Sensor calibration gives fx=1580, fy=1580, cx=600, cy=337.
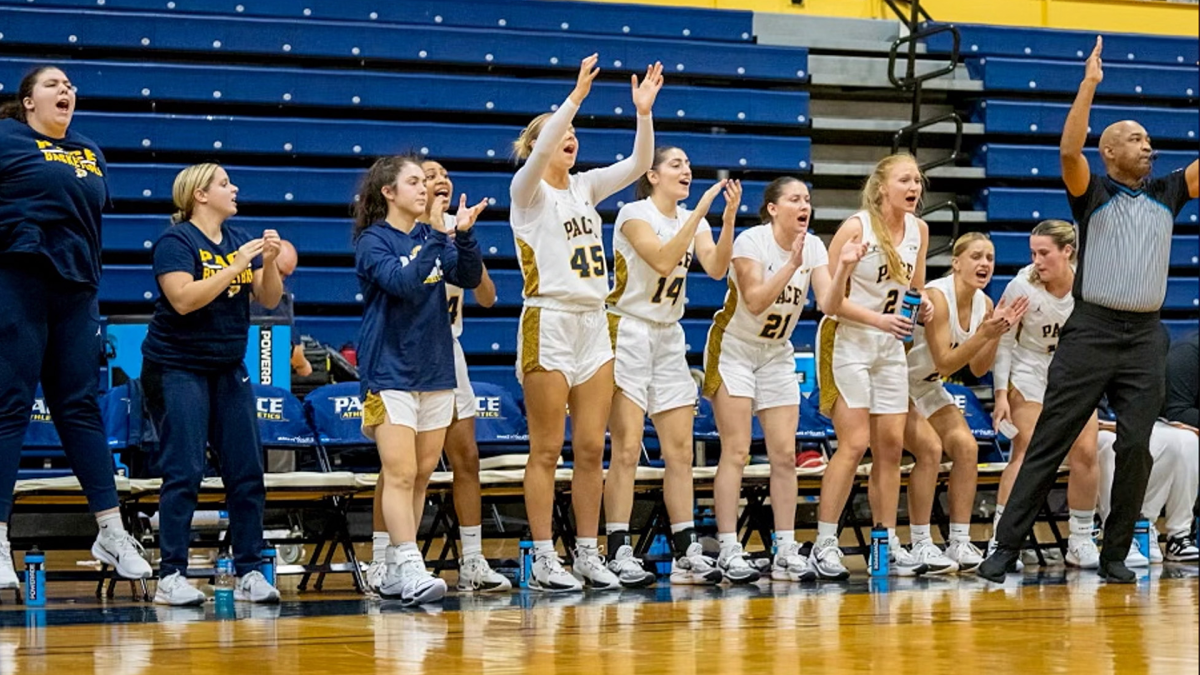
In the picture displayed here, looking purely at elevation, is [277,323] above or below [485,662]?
above

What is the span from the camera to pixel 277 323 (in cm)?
852

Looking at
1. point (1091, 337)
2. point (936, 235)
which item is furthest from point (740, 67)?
point (1091, 337)

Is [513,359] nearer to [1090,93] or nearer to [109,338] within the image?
[109,338]

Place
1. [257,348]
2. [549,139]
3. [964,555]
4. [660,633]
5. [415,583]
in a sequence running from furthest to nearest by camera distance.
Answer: [257,348]
[964,555]
[549,139]
[415,583]
[660,633]

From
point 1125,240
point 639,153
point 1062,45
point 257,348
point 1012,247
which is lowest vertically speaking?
point 257,348

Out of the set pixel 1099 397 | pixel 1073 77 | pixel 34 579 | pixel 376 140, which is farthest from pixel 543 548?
pixel 1073 77

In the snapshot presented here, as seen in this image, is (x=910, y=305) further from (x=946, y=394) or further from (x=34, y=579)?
(x=34, y=579)

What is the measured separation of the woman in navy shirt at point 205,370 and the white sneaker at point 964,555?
324 centimetres

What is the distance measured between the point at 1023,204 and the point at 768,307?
593 cm

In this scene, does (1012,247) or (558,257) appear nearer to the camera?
(558,257)

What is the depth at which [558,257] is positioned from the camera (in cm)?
639

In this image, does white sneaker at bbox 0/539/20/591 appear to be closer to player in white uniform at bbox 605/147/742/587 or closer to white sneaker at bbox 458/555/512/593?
white sneaker at bbox 458/555/512/593

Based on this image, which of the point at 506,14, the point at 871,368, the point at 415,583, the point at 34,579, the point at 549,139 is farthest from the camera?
the point at 506,14

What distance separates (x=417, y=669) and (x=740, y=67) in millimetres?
8510
